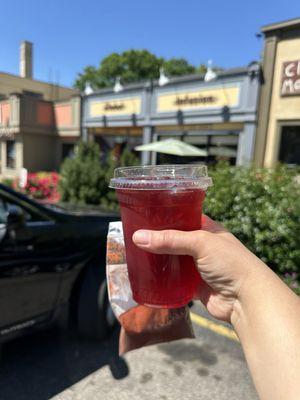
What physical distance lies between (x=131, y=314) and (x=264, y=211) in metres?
→ 3.01

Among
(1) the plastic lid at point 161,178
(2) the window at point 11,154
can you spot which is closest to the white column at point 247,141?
(1) the plastic lid at point 161,178

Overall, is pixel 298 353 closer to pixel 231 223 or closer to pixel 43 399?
pixel 43 399

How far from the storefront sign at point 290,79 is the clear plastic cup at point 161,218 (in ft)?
34.7

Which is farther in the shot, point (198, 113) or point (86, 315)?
point (198, 113)

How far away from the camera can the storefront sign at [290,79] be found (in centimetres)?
1019

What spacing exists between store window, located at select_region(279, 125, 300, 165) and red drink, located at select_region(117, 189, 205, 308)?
1064 centimetres

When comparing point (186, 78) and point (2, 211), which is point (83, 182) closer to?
point (186, 78)

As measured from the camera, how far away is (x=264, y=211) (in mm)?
3941

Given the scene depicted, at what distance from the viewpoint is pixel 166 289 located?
1189 millimetres

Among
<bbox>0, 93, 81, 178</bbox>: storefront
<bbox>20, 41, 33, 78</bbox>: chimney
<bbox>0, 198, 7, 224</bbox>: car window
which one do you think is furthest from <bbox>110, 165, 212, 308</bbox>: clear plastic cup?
<bbox>0, 93, 81, 178</bbox>: storefront

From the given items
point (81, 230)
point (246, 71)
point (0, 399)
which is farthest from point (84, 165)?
point (0, 399)

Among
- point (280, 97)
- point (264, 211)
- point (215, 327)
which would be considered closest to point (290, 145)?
point (280, 97)

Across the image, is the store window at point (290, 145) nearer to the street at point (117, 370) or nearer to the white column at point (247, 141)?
the white column at point (247, 141)

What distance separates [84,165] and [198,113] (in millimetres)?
5401
